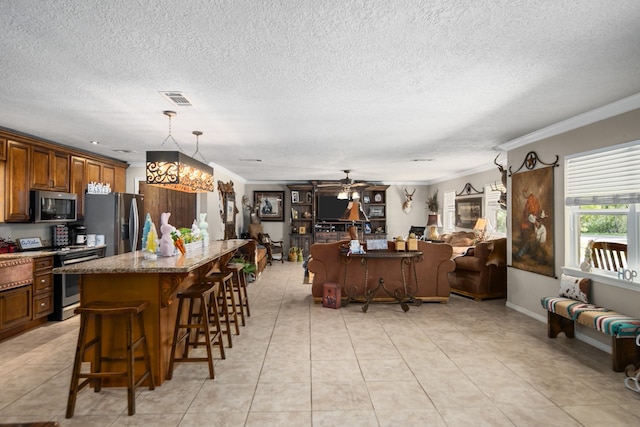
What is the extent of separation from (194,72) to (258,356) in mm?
2526

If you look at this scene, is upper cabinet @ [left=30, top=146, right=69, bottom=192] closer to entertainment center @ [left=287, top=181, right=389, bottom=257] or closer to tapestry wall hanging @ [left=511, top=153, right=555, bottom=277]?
entertainment center @ [left=287, top=181, right=389, bottom=257]

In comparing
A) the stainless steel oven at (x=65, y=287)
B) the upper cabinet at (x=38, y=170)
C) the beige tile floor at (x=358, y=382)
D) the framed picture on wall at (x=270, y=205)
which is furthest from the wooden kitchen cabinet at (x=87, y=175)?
the framed picture on wall at (x=270, y=205)

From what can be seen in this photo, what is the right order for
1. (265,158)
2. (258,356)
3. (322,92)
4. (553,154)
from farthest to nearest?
(265,158) → (553,154) → (258,356) → (322,92)

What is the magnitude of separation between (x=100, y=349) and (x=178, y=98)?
2144 mm

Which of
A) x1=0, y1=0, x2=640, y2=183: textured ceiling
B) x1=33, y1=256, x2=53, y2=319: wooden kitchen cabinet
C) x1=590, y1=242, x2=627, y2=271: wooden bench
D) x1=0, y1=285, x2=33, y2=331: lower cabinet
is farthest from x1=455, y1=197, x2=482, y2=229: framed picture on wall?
x1=0, y1=285, x2=33, y2=331: lower cabinet

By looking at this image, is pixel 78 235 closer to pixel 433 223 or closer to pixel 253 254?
pixel 253 254

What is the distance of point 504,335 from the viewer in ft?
13.2

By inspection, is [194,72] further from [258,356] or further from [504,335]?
[504,335]

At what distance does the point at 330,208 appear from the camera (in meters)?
10.6

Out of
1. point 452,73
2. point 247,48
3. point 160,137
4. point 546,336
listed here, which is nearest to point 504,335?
point 546,336

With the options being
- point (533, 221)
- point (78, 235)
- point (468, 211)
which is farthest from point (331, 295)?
point (468, 211)

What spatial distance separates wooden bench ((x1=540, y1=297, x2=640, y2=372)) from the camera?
3.05 m

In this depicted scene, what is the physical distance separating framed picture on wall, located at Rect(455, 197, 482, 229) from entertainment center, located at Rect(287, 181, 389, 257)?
2.34m

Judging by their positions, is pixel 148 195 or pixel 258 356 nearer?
pixel 258 356
